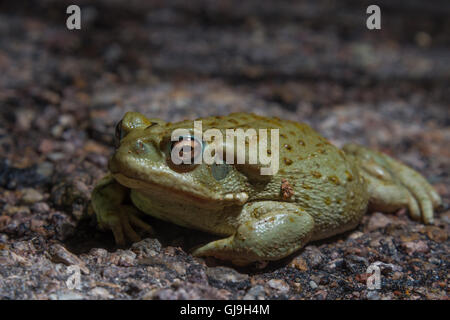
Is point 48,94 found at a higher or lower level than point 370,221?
higher

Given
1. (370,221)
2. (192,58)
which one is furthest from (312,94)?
(370,221)

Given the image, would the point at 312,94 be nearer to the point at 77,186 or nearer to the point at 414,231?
the point at 414,231

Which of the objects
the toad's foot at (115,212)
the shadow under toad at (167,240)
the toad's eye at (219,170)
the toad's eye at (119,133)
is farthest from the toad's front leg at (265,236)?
the toad's eye at (119,133)

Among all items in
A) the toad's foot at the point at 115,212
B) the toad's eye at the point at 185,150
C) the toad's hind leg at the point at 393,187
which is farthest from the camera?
the toad's hind leg at the point at 393,187

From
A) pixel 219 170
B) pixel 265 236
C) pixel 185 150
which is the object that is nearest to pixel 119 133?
pixel 185 150

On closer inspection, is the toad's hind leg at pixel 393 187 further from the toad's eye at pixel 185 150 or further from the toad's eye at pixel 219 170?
the toad's eye at pixel 185 150

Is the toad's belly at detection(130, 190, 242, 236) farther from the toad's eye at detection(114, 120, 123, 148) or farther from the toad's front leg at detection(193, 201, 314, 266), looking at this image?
the toad's eye at detection(114, 120, 123, 148)
